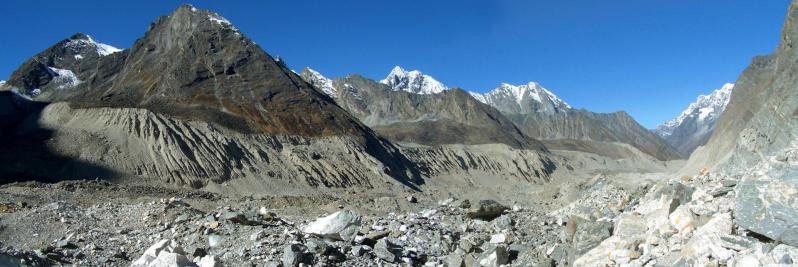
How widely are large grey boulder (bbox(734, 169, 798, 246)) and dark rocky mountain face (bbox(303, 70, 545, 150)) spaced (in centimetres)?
8470

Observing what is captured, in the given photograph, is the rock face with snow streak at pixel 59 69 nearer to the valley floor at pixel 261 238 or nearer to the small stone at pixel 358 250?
the valley floor at pixel 261 238

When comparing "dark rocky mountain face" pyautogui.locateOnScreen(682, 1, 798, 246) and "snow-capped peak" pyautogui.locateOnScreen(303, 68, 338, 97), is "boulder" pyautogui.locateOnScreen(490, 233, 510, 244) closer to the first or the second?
"dark rocky mountain face" pyautogui.locateOnScreen(682, 1, 798, 246)

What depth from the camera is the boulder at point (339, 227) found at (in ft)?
46.0

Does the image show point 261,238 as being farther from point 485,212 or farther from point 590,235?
point 590,235

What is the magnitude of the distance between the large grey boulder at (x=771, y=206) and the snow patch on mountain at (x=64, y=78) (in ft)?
355

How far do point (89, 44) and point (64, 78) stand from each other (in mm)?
18234

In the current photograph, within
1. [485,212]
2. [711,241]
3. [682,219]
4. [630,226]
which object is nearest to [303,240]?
[485,212]

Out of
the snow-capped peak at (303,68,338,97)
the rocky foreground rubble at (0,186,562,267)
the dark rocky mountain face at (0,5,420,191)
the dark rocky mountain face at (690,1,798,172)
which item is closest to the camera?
the rocky foreground rubble at (0,186,562,267)

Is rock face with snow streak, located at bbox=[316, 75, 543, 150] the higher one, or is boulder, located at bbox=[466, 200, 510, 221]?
rock face with snow streak, located at bbox=[316, 75, 543, 150]

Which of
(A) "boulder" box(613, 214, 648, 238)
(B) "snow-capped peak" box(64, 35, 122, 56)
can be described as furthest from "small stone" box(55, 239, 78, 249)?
(B) "snow-capped peak" box(64, 35, 122, 56)

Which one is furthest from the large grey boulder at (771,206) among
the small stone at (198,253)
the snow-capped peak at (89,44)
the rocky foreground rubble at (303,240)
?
the snow-capped peak at (89,44)

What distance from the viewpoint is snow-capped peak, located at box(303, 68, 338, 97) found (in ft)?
479

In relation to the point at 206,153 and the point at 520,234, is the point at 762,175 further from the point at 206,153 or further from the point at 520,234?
the point at 206,153

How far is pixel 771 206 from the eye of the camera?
29.3ft
